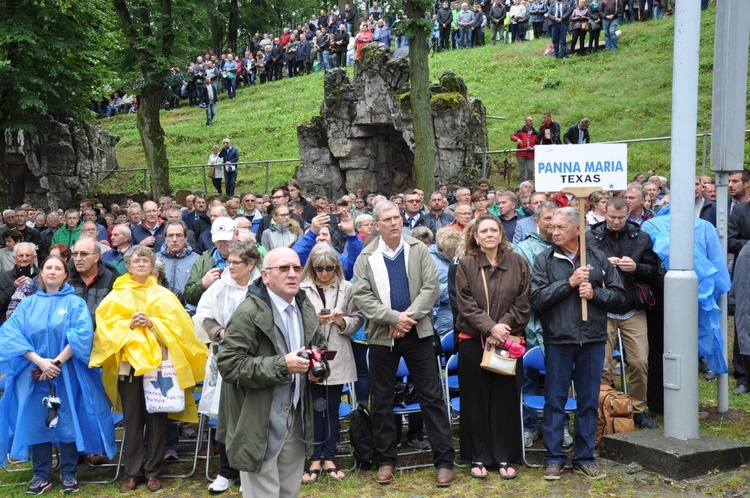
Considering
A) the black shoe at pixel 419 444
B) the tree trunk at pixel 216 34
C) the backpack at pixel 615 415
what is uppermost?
the tree trunk at pixel 216 34

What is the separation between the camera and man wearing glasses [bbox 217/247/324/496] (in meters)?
4.61

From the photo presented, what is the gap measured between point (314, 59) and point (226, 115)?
6.33 meters

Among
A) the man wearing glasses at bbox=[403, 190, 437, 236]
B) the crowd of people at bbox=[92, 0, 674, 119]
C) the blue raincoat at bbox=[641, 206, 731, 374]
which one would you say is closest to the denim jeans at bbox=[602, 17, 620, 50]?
the crowd of people at bbox=[92, 0, 674, 119]

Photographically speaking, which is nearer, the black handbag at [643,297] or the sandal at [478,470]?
the sandal at [478,470]

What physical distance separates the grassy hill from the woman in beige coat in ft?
43.3

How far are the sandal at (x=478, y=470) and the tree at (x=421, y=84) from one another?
10.9 m

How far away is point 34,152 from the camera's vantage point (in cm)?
2297

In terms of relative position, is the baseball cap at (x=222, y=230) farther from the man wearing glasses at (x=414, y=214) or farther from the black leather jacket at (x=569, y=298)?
the man wearing glasses at (x=414, y=214)

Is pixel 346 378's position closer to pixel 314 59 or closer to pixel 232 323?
pixel 232 323

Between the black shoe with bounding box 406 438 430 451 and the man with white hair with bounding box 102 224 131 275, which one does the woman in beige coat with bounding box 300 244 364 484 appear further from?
the man with white hair with bounding box 102 224 131 275

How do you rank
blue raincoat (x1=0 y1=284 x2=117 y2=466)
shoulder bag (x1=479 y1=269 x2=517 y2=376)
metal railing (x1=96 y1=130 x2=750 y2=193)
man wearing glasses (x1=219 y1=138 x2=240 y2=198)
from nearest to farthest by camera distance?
shoulder bag (x1=479 y1=269 x2=517 y2=376) < blue raincoat (x1=0 y1=284 x2=117 y2=466) < metal railing (x1=96 y1=130 x2=750 y2=193) < man wearing glasses (x1=219 y1=138 x2=240 y2=198)

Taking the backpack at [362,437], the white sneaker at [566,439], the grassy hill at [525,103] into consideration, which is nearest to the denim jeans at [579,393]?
the white sneaker at [566,439]

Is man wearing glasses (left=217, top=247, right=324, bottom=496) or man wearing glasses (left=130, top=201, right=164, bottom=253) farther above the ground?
man wearing glasses (left=130, top=201, right=164, bottom=253)

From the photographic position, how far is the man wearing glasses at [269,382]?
461cm
